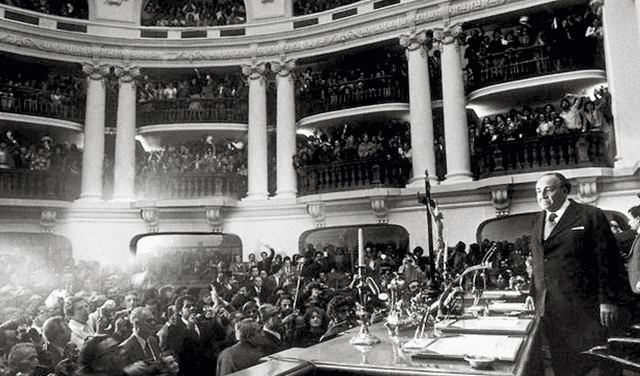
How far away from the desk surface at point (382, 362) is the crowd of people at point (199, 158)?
50.3 feet

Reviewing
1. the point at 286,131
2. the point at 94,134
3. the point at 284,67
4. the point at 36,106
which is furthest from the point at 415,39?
the point at 36,106

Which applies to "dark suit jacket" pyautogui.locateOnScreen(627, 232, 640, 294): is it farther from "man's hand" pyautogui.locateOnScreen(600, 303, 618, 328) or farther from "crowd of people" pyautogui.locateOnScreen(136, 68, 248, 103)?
"crowd of people" pyautogui.locateOnScreen(136, 68, 248, 103)

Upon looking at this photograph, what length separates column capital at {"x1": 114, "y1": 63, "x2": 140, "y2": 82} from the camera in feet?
57.3

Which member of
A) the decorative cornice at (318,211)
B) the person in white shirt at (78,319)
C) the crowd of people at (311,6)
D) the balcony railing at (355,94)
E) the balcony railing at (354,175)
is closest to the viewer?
the person in white shirt at (78,319)

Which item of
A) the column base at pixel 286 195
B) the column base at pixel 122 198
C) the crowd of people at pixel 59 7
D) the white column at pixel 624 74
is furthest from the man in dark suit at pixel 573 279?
the crowd of people at pixel 59 7

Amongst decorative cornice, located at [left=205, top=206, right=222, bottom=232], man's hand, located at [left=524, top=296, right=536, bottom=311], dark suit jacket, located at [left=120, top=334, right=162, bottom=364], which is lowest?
dark suit jacket, located at [left=120, top=334, right=162, bottom=364]

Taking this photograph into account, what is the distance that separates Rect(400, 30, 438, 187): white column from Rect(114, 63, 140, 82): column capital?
904 centimetres

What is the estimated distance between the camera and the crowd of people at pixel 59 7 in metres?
17.4

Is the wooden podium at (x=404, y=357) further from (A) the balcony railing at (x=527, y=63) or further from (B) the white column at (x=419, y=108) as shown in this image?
(A) the balcony railing at (x=527, y=63)

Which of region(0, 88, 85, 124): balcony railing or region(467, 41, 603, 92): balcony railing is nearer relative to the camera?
region(467, 41, 603, 92): balcony railing

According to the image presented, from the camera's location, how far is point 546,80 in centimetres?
1367

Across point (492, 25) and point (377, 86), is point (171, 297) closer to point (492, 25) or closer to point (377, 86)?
point (377, 86)

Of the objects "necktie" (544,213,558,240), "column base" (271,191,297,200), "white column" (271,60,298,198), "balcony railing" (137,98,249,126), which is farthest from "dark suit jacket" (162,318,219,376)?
"balcony railing" (137,98,249,126)

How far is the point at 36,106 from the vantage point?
1680cm
